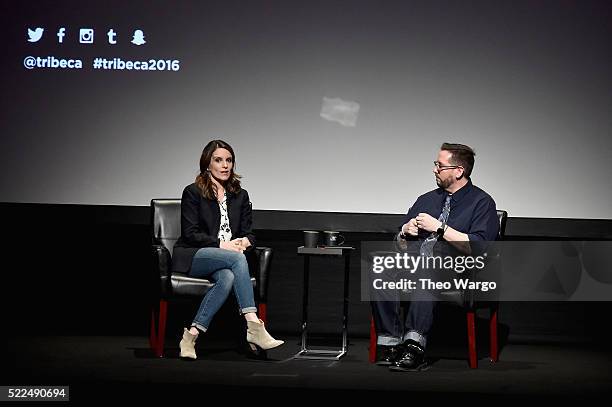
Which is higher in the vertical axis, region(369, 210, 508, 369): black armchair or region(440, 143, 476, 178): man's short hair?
region(440, 143, 476, 178): man's short hair

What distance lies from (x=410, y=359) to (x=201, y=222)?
1.20 meters

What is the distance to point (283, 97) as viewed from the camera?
5.51 meters

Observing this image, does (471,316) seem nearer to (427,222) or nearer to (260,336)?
(427,222)

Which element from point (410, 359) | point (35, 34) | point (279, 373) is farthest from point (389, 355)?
point (35, 34)

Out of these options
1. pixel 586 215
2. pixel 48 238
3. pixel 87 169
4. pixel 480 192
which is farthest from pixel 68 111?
pixel 586 215

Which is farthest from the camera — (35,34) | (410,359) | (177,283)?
(35,34)

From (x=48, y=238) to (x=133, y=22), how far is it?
131 centimetres

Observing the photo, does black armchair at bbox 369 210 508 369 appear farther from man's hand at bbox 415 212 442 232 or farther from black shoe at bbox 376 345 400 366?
man's hand at bbox 415 212 442 232

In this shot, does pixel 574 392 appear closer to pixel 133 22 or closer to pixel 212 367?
pixel 212 367

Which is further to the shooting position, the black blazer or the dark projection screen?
the dark projection screen

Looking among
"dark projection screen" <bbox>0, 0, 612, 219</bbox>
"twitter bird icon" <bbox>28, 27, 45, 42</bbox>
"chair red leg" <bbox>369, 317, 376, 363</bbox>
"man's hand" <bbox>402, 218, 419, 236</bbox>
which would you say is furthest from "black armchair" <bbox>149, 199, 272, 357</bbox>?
"twitter bird icon" <bbox>28, 27, 45, 42</bbox>

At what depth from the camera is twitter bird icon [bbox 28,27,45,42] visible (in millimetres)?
5496

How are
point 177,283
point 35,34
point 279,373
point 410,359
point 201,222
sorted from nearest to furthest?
point 279,373
point 410,359
point 177,283
point 201,222
point 35,34

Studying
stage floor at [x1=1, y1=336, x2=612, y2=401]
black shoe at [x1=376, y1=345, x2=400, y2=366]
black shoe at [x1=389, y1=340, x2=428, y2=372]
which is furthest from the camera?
black shoe at [x1=376, y1=345, x2=400, y2=366]
